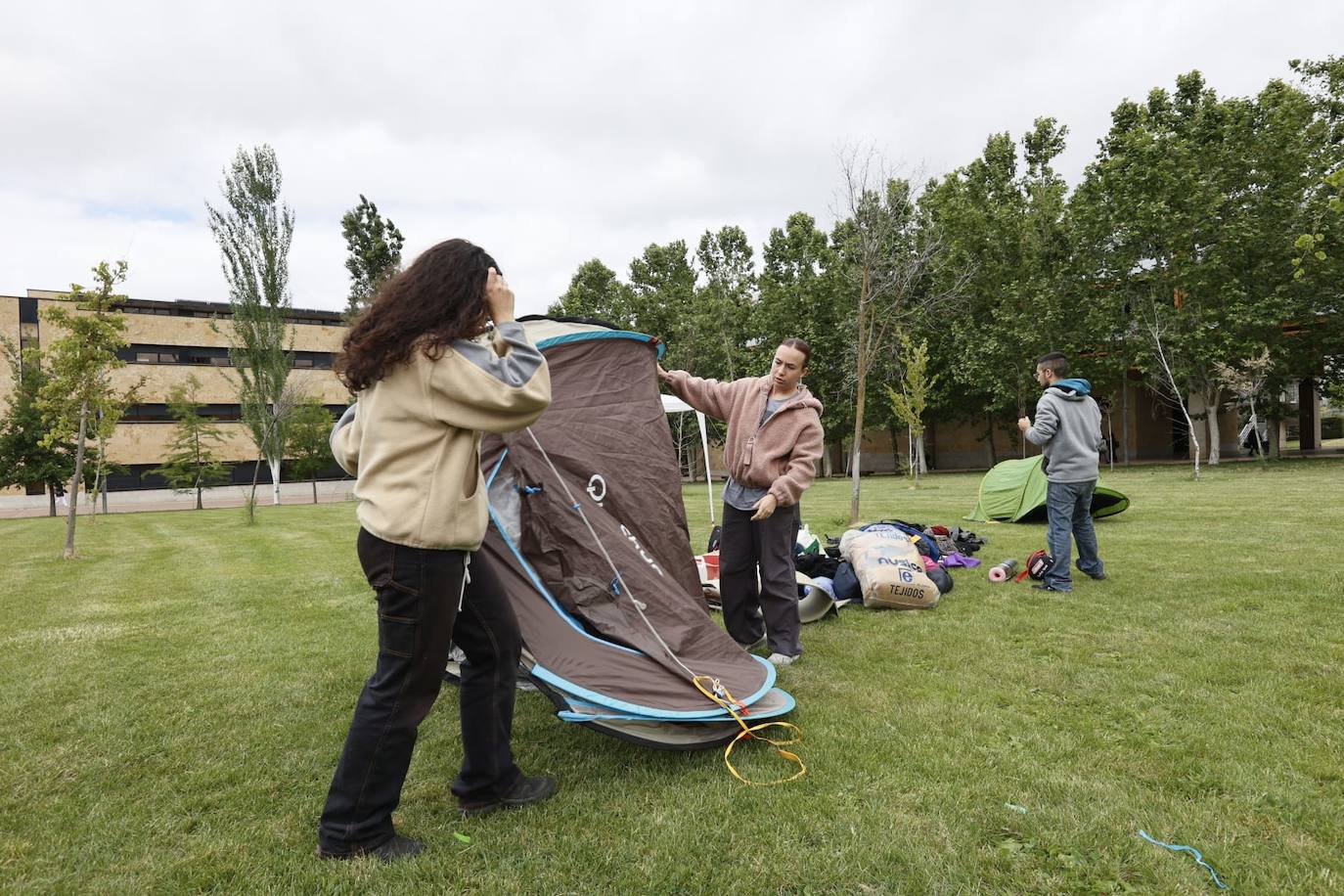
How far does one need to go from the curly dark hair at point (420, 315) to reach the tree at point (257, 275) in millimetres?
25222

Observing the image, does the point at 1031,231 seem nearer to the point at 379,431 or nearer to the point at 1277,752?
the point at 1277,752

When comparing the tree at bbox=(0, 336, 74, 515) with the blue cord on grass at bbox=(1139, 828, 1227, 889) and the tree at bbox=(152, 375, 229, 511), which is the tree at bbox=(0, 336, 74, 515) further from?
the blue cord on grass at bbox=(1139, 828, 1227, 889)

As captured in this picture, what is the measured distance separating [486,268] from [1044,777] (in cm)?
275

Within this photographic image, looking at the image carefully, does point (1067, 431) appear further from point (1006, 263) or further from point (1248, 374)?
point (1006, 263)

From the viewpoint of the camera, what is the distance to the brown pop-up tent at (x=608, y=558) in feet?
10.00

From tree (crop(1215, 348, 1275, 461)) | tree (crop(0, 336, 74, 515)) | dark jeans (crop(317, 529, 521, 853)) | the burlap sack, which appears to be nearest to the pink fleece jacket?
the burlap sack

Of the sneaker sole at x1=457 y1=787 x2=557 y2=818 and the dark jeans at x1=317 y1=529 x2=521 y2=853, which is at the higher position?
the dark jeans at x1=317 y1=529 x2=521 y2=853

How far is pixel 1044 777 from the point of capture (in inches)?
109

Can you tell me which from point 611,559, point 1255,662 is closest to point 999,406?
point 1255,662

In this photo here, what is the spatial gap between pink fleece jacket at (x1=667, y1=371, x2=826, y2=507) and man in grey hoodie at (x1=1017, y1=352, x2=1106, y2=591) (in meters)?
2.48

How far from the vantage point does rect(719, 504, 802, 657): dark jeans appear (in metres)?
4.39

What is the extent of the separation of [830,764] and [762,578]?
5.12 ft

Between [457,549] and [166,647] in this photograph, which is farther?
[166,647]

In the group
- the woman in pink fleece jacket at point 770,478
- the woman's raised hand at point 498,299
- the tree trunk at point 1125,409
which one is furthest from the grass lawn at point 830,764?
the tree trunk at point 1125,409
